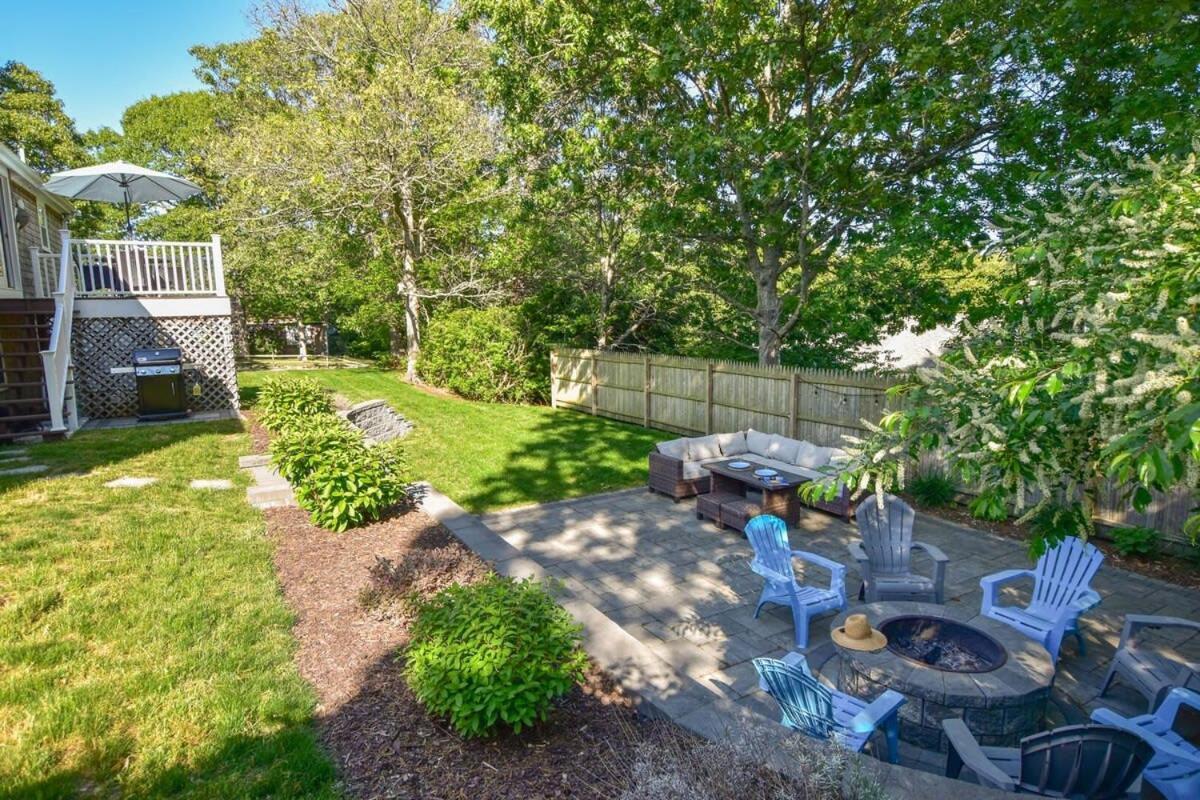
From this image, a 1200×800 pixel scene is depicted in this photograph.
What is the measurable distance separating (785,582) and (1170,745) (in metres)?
2.27

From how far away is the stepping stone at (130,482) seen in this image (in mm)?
6942

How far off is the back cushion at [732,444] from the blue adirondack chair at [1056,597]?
181 inches

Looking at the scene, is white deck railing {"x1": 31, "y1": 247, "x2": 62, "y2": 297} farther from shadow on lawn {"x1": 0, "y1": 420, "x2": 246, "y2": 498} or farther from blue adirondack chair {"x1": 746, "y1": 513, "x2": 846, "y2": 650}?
blue adirondack chair {"x1": 746, "y1": 513, "x2": 846, "y2": 650}

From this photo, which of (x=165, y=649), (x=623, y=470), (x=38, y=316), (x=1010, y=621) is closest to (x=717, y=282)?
(x=623, y=470)

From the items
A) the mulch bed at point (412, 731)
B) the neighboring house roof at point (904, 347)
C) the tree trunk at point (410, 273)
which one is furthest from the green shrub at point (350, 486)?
the tree trunk at point (410, 273)

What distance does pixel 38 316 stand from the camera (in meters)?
10.7

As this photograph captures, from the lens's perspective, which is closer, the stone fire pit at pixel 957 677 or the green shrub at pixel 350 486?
the stone fire pit at pixel 957 677

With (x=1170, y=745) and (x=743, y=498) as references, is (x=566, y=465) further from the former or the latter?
(x=1170, y=745)

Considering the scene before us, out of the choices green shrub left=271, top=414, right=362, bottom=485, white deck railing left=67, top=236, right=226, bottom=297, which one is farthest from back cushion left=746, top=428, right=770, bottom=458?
white deck railing left=67, top=236, right=226, bottom=297

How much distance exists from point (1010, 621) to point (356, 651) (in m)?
4.51

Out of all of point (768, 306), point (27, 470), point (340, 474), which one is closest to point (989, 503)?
point (340, 474)

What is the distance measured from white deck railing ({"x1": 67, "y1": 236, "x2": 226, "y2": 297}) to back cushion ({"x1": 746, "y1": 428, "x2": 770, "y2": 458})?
34.5 ft

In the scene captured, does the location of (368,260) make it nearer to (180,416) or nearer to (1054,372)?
(180,416)

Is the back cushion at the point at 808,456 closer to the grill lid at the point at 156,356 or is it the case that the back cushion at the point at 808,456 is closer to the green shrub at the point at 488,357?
the green shrub at the point at 488,357
